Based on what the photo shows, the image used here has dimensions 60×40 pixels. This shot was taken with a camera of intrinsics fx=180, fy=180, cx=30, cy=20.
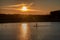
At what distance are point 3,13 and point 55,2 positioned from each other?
1.40 feet

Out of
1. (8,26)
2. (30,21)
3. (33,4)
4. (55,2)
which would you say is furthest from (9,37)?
(55,2)

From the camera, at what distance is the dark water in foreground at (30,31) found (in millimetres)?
1313

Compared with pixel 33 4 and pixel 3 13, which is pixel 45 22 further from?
pixel 3 13

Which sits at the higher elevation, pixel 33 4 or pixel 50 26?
pixel 33 4

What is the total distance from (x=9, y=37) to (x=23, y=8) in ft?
0.78

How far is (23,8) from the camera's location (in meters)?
1.34

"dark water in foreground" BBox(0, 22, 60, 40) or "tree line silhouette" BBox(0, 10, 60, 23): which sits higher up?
"tree line silhouette" BBox(0, 10, 60, 23)

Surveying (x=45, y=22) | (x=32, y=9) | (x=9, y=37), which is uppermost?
(x=32, y=9)

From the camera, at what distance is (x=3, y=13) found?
1274mm

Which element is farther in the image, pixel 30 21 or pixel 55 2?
pixel 55 2

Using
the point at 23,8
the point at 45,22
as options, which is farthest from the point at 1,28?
the point at 45,22

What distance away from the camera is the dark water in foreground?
4.31ft

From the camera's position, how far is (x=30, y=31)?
52.4 inches

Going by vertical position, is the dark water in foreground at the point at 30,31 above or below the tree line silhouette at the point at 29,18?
below
